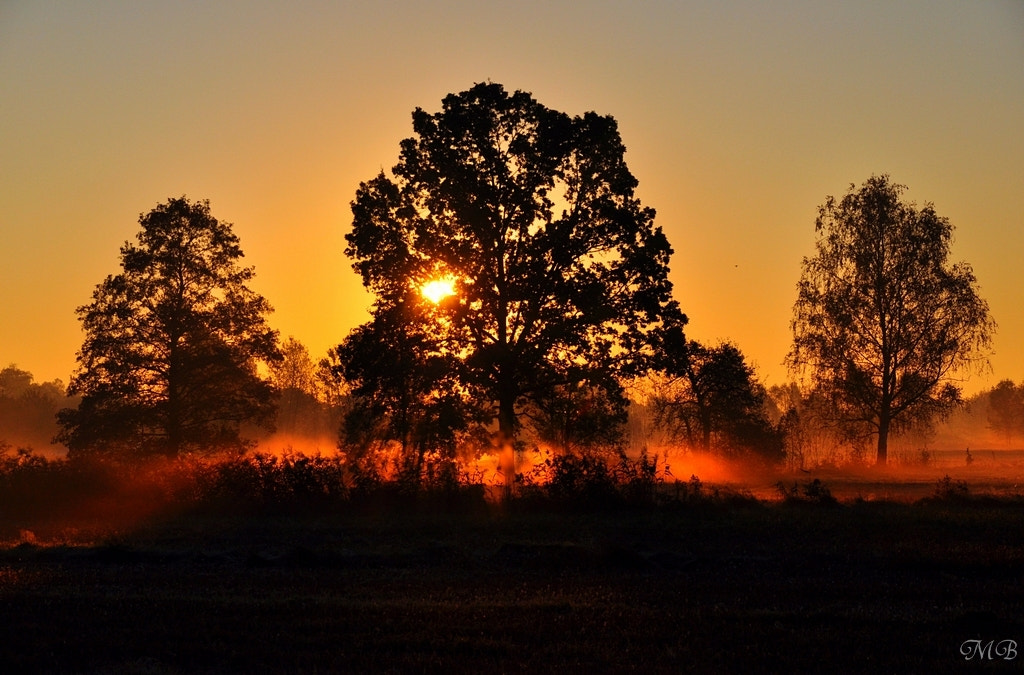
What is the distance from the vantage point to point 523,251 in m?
37.2

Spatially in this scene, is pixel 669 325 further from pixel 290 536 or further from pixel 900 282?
pixel 900 282

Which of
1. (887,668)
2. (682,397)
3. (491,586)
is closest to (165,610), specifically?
(491,586)

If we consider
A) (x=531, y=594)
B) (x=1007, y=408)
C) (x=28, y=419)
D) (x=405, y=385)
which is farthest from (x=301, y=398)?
(x=531, y=594)

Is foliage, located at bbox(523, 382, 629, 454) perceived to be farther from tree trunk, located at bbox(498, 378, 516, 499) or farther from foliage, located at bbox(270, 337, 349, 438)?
foliage, located at bbox(270, 337, 349, 438)

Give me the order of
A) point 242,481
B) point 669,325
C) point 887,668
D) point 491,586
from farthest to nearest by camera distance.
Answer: point 669,325
point 242,481
point 491,586
point 887,668

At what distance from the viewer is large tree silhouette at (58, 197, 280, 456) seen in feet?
160

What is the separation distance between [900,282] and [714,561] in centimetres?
4141

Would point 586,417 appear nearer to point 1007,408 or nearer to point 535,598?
point 535,598

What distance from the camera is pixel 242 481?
32219 millimetres

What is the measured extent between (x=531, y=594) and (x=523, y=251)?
23.0m
